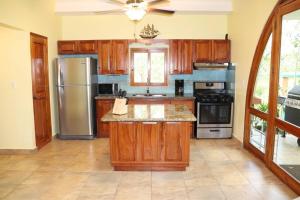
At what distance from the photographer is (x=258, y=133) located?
14.3 feet

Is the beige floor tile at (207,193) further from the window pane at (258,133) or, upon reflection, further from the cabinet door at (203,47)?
the cabinet door at (203,47)

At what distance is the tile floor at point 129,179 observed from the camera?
304cm

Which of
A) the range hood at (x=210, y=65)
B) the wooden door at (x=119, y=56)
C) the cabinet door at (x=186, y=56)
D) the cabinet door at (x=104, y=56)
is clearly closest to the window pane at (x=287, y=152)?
the range hood at (x=210, y=65)

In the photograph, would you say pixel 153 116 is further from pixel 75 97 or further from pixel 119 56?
pixel 119 56

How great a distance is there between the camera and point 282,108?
3500 mm

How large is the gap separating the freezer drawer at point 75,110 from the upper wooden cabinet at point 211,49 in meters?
2.58

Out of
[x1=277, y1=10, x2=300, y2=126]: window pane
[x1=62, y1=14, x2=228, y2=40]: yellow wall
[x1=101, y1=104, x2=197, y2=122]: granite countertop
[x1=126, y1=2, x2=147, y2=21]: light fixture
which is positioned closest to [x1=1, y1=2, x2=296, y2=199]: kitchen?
[x1=62, y1=14, x2=228, y2=40]: yellow wall

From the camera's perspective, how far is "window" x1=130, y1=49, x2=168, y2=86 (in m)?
6.05

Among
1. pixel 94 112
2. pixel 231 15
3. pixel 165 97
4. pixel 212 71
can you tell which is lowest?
pixel 94 112

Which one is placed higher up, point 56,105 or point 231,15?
point 231,15

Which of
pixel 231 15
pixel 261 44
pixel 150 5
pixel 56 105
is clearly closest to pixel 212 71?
pixel 231 15

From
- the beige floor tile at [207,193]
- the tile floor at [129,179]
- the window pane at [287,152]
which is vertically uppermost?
the window pane at [287,152]

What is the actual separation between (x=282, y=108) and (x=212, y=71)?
8.96ft

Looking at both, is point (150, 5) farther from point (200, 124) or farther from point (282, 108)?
point (200, 124)
